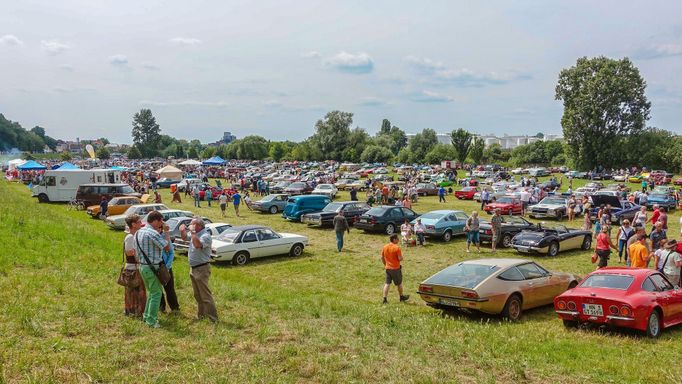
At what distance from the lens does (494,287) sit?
10.3m

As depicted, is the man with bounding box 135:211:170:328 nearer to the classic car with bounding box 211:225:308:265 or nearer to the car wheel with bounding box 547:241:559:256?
the classic car with bounding box 211:225:308:265

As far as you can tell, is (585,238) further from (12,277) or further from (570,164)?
(570,164)

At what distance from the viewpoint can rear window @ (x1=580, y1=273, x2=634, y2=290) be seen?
947 cm

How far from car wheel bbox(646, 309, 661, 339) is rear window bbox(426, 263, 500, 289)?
2.83 metres

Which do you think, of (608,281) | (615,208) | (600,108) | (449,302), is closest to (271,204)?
(615,208)

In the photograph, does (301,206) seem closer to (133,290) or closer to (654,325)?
(133,290)

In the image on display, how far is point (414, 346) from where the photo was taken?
7.62 meters


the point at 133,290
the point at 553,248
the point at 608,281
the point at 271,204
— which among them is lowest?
the point at 553,248

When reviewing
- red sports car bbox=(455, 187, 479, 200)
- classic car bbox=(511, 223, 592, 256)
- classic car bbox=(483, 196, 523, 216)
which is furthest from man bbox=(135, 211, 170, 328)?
red sports car bbox=(455, 187, 479, 200)

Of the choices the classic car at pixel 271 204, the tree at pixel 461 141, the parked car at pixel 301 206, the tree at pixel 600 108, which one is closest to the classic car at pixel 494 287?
the parked car at pixel 301 206

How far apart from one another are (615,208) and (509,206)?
237 inches

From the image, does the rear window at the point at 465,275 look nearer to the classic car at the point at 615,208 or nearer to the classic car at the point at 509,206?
the classic car at the point at 615,208

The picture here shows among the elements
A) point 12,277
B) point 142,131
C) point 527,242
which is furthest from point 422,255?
point 142,131

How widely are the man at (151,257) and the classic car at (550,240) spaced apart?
14.6m
